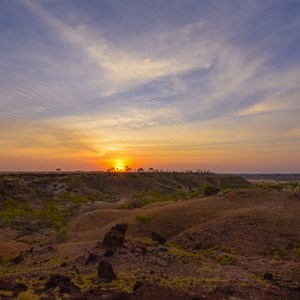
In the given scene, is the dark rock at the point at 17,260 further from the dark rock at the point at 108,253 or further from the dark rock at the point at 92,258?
the dark rock at the point at 108,253

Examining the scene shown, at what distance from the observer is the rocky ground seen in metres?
19.0

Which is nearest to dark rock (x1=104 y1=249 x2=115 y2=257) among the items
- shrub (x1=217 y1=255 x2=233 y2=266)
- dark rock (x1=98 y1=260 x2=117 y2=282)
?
dark rock (x1=98 y1=260 x2=117 y2=282)

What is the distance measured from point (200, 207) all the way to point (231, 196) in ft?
17.7

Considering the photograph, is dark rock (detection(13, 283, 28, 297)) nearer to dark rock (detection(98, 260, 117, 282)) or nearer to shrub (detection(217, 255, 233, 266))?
dark rock (detection(98, 260, 117, 282))

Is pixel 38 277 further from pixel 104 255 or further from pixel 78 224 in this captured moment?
pixel 78 224

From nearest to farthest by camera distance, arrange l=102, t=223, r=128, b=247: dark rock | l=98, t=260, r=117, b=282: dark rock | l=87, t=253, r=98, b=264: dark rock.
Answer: l=98, t=260, r=117, b=282: dark rock → l=87, t=253, r=98, b=264: dark rock → l=102, t=223, r=128, b=247: dark rock

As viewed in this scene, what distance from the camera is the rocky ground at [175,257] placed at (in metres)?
19.0

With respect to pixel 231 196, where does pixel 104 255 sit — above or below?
below

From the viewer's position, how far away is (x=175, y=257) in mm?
25797

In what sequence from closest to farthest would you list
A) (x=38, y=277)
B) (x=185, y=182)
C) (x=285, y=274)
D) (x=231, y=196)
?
1. (x=38, y=277)
2. (x=285, y=274)
3. (x=231, y=196)
4. (x=185, y=182)

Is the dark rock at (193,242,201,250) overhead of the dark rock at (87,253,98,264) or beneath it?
beneath

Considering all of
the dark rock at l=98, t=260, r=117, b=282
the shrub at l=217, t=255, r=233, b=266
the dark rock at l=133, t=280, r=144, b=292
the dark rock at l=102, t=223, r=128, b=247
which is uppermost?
the dark rock at l=102, t=223, r=128, b=247

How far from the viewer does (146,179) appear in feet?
390

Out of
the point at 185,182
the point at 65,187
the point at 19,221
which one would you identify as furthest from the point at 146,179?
the point at 19,221
